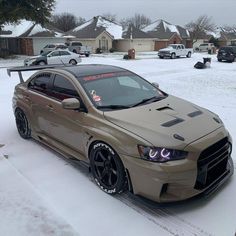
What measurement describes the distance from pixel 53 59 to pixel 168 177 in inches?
860

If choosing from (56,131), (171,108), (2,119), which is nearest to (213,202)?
(171,108)

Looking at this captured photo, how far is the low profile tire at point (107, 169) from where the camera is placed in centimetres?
386

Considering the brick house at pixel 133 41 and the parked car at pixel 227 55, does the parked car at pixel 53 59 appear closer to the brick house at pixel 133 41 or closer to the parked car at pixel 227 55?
the parked car at pixel 227 55

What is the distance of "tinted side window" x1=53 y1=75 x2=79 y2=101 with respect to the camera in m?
4.77

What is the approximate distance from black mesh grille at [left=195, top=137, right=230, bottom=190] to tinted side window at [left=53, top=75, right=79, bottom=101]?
2.04 meters

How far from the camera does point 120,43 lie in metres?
51.1

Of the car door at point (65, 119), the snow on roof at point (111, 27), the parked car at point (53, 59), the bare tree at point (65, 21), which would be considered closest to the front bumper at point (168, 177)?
the car door at point (65, 119)

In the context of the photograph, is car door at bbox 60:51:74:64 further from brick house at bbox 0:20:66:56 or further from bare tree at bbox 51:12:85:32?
bare tree at bbox 51:12:85:32

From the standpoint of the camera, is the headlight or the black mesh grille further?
the black mesh grille

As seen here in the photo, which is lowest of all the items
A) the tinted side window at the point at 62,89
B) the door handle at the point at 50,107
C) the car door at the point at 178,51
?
the car door at the point at 178,51

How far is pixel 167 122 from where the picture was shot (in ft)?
12.8

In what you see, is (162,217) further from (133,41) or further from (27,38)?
(133,41)

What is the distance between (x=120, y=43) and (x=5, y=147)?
154 ft

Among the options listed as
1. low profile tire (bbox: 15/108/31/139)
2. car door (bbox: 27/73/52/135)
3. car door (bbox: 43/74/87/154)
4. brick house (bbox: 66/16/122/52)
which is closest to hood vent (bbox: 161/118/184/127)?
car door (bbox: 43/74/87/154)
